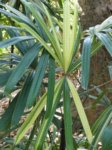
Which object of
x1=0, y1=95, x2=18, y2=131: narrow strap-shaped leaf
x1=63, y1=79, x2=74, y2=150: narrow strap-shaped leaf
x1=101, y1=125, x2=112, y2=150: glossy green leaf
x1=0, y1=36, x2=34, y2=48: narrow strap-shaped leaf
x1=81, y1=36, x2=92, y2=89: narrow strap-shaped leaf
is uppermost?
x1=0, y1=36, x2=34, y2=48: narrow strap-shaped leaf

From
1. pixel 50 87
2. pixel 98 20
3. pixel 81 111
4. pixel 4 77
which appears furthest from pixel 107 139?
pixel 98 20

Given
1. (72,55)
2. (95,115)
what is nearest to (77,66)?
(72,55)

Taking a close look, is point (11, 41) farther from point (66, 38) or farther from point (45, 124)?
point (45, 124)

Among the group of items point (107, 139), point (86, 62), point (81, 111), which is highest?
point (86, 62)

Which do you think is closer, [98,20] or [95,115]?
[98,20]

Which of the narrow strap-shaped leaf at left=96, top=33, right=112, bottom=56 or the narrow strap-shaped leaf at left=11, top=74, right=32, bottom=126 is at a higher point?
the narrow strap-shaped leaf at left=96, top=33, right=112, bottom=56

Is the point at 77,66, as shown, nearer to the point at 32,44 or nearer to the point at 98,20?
the point at 32,44

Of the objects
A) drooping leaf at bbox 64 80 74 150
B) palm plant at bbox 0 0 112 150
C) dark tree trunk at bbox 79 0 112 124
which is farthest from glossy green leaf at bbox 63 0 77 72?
dark tree trunk at bbox 79 0 112 124

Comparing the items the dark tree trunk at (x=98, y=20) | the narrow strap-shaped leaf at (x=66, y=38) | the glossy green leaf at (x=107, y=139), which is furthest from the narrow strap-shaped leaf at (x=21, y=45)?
the dark tree trunk at (x=98, y=20)

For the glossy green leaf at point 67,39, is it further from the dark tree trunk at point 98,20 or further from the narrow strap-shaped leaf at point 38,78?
the dark tree trunk at point 98,20

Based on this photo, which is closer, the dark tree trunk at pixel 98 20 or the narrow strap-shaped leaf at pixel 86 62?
the narrow strap-shaped leaf at pixel 86 62

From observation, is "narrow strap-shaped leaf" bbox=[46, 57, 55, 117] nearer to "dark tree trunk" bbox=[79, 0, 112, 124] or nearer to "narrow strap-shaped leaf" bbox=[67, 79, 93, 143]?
"narrow strap-shaped leaf" bbox=[67, 79, 93, 143]
